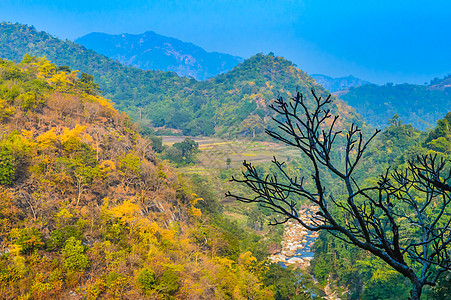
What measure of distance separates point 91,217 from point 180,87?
68582mm

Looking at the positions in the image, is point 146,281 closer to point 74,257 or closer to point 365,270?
point 74,257

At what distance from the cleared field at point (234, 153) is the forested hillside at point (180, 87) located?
8728mm

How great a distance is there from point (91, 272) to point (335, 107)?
2643 inches

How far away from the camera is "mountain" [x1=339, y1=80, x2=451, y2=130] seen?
106 m

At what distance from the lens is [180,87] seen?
76125 millimetres

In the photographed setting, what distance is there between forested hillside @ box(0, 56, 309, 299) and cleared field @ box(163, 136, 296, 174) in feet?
49.9

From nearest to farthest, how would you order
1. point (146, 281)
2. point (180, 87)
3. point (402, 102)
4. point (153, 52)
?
point (146, 281)
point (180, 87)
point (402, 102)
point (153, 52)

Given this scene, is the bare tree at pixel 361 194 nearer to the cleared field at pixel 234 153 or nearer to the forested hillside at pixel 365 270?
the forested hillside at pixel 365 270

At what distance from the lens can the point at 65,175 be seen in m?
11.0

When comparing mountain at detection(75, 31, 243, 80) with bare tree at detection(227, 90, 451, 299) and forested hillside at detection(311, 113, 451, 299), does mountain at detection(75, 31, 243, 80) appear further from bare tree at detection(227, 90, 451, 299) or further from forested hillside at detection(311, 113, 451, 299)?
bare tree at detection(227, 90, 451, 299)

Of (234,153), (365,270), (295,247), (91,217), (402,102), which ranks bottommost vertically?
(295,247)

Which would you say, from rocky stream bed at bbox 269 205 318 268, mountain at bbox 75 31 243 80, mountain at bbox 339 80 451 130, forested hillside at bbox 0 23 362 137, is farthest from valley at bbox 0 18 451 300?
mountain at bbox 75 31 243 80

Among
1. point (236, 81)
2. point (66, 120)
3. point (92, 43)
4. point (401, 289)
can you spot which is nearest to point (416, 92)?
point (236, 81)

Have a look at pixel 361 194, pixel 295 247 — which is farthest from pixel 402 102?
pixel 361 194
